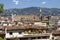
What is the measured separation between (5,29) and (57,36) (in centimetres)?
668

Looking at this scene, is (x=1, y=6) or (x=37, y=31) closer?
(x=1, y=6)

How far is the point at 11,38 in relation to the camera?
37500mm

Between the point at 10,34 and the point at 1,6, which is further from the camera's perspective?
the point at 10,34

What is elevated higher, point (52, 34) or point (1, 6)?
point (1, 6)

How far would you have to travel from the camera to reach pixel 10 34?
38906 millimetres

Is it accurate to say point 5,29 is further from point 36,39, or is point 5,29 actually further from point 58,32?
point 58,32

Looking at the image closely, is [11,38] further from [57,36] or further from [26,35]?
[57,36]

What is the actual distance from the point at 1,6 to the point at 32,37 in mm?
7333

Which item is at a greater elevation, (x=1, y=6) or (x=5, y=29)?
(x=1, y=6)

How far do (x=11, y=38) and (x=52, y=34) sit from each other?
522 centimetres

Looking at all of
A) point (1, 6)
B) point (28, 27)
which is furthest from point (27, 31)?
point (1, 6)

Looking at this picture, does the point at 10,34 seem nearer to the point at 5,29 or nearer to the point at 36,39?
the point at 5,29

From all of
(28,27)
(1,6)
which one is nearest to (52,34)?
(28,27)

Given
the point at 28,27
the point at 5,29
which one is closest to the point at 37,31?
the point at 28,27
